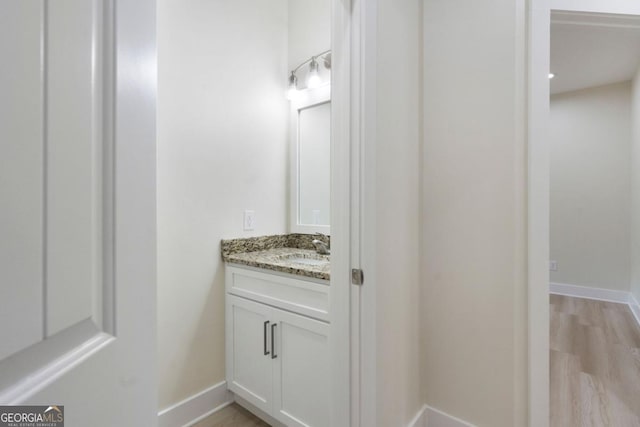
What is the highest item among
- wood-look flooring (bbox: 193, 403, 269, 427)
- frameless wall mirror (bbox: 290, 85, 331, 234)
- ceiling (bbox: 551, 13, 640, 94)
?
ceiling (bbox: 551, 13, 640, 94)

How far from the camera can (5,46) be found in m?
0.25

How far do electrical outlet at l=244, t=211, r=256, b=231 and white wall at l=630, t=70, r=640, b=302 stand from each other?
3690 mm

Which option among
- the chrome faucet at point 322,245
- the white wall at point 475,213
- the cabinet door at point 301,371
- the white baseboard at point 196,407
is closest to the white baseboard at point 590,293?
the white wall at point 475,213

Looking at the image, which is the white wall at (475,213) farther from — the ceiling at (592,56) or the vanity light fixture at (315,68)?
the ceiling at (592,56)

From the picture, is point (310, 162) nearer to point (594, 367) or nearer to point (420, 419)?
point (420, 419)

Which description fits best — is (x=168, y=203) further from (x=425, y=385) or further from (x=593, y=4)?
(x=593, y=4)

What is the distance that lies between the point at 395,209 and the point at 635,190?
350 cm

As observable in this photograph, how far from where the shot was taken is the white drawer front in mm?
1418

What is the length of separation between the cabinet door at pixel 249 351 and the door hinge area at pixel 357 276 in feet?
2.15

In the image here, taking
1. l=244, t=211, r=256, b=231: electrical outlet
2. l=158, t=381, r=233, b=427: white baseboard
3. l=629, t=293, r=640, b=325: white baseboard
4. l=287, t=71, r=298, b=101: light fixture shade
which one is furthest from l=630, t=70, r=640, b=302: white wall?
l=158, t=381, r=233, b=427: white baseboard

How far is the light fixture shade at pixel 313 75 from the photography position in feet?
6.88

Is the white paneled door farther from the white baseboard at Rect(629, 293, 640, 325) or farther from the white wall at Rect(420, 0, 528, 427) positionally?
the white baseboard at Rect(629, 293, 640, 325)

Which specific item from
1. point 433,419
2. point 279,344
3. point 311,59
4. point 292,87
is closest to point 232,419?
point 279,344

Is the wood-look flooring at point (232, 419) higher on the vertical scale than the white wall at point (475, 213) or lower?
lower
